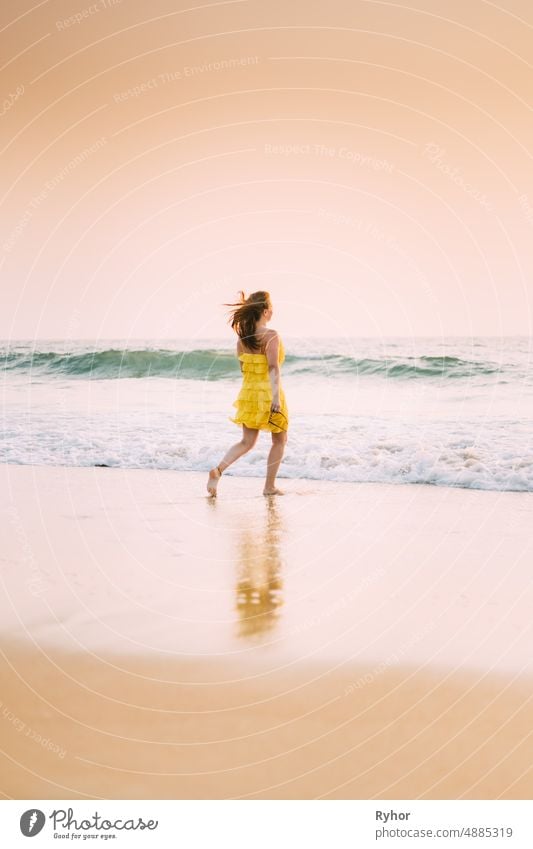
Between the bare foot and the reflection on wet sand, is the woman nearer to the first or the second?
the bare foot

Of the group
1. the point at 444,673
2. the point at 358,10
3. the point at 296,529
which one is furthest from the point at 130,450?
the point at 444,673

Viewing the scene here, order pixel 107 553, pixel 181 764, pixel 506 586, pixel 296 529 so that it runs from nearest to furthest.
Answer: pixel 181 764 → pixel 506 586 → pixel 107 553 → pixel 296 529

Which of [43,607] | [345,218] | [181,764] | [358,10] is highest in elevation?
[358,10]

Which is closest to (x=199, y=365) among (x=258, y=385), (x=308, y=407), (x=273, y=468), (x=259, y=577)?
(x=308, y=407)

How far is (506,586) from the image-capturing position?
3346mm

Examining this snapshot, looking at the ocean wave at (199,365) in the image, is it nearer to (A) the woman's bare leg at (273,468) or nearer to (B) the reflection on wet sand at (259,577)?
(A) the woman's bare leg at (273,468)

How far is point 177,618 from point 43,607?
0.50 meters

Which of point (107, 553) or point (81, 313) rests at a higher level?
point (81, 313)

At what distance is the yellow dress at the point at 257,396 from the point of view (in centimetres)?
526

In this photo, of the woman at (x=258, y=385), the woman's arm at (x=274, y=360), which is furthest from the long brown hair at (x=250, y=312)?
the woman's arm at (x=274, y=360)

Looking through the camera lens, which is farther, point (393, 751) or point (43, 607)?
point (43, 607)

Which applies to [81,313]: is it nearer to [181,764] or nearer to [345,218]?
[345,218]

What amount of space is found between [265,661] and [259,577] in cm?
84

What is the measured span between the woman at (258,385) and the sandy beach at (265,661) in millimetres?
975
